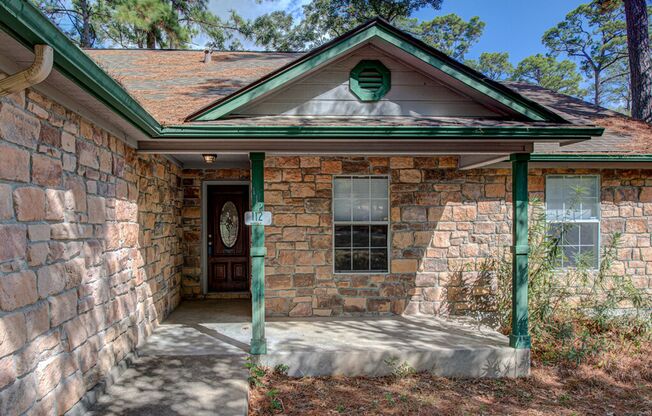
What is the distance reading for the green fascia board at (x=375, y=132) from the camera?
14.1 ft

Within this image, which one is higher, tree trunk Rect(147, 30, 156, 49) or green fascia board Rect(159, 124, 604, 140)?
tree trunk Rect(147, 30, 156, 49)

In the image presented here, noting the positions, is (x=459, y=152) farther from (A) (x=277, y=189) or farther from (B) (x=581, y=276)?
(B) (x=581, y=276)

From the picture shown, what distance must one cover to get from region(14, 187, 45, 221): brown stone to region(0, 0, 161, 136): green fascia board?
807 mm

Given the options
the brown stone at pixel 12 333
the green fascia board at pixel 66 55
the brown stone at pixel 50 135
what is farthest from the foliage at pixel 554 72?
the brown stone at pixel 12 333

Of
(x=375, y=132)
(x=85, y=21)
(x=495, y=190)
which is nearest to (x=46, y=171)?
(x=375, y=132)

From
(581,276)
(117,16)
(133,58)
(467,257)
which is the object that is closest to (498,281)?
(467,257)

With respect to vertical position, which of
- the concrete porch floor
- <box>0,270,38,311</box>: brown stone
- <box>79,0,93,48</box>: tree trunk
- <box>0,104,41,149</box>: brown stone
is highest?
<box>79,0,93,48</box>: tree trunk

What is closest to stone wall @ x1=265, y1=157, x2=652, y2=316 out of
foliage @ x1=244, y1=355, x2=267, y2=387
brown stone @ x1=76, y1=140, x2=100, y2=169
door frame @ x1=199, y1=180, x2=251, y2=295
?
door frame @ x1=199, y1=180, x2=251, y2=295

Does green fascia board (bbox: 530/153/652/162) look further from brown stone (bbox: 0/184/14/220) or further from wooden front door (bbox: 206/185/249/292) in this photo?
brown stone (bbox: 0/184/14/220)

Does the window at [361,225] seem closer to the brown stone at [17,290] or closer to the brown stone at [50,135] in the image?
the brown stone at [50,135]

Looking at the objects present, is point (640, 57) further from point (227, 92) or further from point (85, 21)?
point (85, 21)

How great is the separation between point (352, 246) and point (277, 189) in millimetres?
1473

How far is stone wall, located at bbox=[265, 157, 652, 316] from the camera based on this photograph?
20.7 ft

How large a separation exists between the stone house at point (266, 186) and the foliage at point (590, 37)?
14.3m
